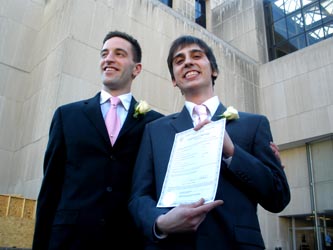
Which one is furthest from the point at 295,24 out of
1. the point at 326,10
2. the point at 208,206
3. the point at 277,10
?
the point at 208,206

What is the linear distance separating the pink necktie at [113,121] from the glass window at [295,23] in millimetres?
17139

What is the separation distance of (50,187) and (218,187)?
1.19 m

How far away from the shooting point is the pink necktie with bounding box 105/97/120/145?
2.56 meters

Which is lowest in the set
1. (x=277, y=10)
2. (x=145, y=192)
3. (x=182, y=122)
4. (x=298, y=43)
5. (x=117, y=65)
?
(x=145, y=192)

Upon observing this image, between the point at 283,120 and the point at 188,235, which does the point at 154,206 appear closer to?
the point at 188,235

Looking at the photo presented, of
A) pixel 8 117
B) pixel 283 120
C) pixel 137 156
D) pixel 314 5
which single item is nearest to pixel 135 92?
pixel 8 117

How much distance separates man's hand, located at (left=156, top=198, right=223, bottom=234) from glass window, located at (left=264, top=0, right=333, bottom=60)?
1792 centimetres

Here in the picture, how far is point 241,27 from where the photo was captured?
20.6 m

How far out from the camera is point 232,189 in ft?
6.46

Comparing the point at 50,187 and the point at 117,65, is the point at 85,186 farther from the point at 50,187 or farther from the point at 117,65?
the point at 117,65

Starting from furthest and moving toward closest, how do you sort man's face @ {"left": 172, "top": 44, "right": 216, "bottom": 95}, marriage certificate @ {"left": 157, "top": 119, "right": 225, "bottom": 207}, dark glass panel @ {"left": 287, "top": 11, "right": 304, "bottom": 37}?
dark glass panel @ {"left": 287, "top": 11, "right": 304, "bottom": 37}, man's face @ {"left": 172, "top": 44, "right": 216, "bottom": 95}, marriage certificate @ {"left": 157, "top": 119, "right": 225, "bottom": 207}

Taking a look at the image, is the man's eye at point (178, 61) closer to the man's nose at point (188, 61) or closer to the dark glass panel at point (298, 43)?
the man's nose at point (188, 61)

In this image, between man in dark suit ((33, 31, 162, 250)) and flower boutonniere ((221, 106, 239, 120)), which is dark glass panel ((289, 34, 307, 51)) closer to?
man in dark suit ((33, 31, 162, 250))

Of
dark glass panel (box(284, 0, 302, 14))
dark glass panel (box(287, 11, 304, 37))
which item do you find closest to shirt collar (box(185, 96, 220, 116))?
dark glass panel (box(287, 11, 304, 37))
